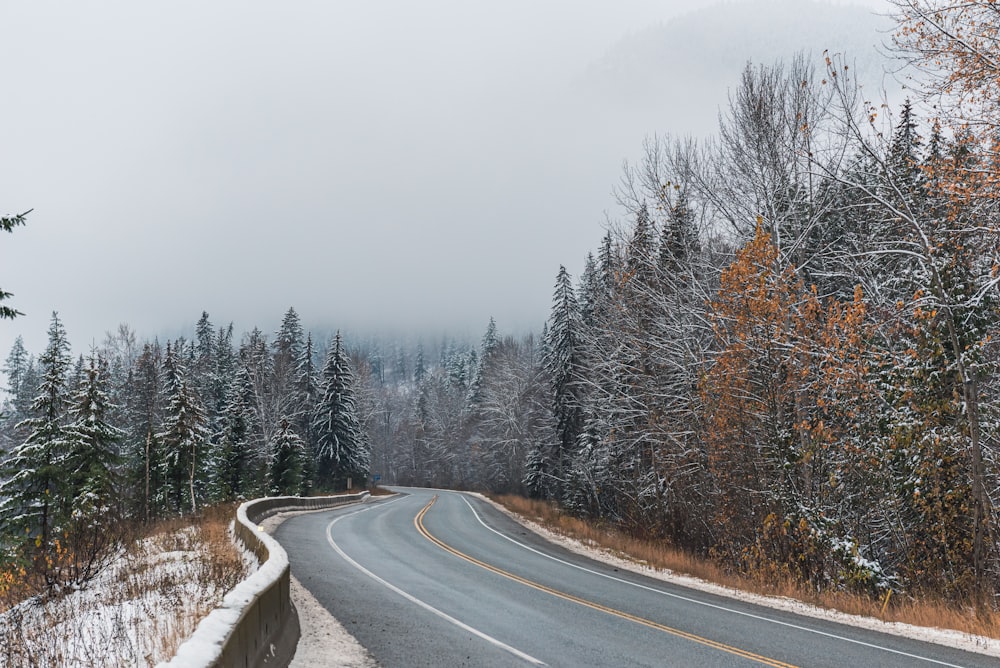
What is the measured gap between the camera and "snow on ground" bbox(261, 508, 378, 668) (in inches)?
300

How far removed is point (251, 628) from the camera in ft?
20.7

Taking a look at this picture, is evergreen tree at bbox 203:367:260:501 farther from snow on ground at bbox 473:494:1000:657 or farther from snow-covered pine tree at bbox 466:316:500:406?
snow-covered pine tree at bbox 466:316:500:406

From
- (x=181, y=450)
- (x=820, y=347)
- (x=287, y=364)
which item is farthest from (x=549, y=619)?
(x=287, y=364)

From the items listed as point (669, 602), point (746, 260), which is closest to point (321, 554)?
point (669, 602)

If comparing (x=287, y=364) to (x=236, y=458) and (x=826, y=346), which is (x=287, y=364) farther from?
(x=826, y=346)

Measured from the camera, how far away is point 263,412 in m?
53.4

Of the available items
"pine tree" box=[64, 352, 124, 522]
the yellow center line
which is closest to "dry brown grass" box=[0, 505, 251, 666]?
the yellow center line

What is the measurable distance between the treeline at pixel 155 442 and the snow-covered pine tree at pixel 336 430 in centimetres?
12

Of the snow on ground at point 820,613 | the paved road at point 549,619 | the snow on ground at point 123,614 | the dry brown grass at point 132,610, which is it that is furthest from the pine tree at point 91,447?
the snow on ground at point 820,613

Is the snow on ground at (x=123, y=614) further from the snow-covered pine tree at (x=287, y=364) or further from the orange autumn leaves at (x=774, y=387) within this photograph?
the snow-covered pine tree at (x=287, y=364)

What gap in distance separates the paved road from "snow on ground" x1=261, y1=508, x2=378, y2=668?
0.21 meters

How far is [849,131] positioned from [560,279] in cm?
3328

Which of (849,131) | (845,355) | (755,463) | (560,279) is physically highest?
(560,279)

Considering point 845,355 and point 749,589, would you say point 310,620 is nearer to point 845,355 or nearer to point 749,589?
point 749,589
